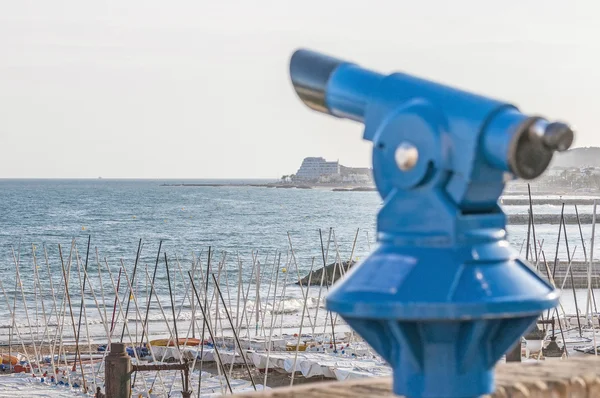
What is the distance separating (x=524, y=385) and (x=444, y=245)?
120cm

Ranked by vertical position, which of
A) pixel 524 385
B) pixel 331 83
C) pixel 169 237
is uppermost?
pixel 331 83

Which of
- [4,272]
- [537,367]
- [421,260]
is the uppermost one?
[421,260]

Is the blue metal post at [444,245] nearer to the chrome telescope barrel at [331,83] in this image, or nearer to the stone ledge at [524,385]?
the chrome telescope barrel at [331,83]

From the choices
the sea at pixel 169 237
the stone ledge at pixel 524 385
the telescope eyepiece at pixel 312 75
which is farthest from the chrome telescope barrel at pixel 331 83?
the sea at pixel 169 237

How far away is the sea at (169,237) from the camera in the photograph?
167ft

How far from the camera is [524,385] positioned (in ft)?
9.72

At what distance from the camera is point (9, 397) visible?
21.4 metres

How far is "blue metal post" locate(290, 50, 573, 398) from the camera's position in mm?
1833

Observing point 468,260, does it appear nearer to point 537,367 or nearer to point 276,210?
point 537,367

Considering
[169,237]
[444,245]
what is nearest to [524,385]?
[444,245]

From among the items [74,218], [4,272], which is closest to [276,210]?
[74,218]

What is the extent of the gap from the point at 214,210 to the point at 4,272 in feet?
218

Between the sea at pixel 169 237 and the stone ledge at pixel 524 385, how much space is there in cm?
3173

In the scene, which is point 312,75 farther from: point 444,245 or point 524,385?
point 524,385
